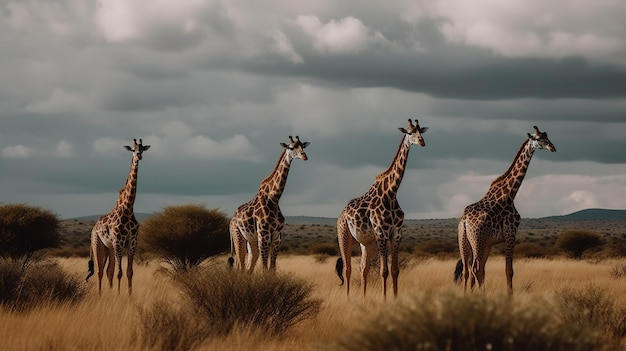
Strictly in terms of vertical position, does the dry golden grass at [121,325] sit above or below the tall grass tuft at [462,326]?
below

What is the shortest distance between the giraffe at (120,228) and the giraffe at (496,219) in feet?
21.5

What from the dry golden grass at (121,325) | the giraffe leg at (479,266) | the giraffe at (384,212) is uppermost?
the giraffe at (384,212)

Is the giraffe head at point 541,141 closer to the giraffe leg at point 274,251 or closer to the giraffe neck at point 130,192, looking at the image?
the giraffe leg at point 274,251

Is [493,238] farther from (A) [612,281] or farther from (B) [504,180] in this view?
(A) [612,281]

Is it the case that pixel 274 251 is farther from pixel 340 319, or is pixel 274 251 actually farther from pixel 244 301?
pixel 244 301

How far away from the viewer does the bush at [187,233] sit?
26188 mm

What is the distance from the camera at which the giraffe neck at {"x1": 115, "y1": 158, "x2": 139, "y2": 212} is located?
60.6ft

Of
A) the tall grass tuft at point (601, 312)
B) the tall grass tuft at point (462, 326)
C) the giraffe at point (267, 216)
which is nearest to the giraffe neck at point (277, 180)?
the giraffe at point (267, 216)

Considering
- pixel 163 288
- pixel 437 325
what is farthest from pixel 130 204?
pixel 437 325

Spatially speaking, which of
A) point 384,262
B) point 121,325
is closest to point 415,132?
point 384,262

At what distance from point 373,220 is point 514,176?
328 cm

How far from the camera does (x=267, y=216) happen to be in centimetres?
1717

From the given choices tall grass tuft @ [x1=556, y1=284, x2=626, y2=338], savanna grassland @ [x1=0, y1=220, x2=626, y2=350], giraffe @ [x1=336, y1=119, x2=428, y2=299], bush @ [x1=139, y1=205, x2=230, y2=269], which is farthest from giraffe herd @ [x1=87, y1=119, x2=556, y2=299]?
bush @ [x1=139, y1=205, x2=230, y2=269]

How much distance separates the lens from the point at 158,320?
10555mm
